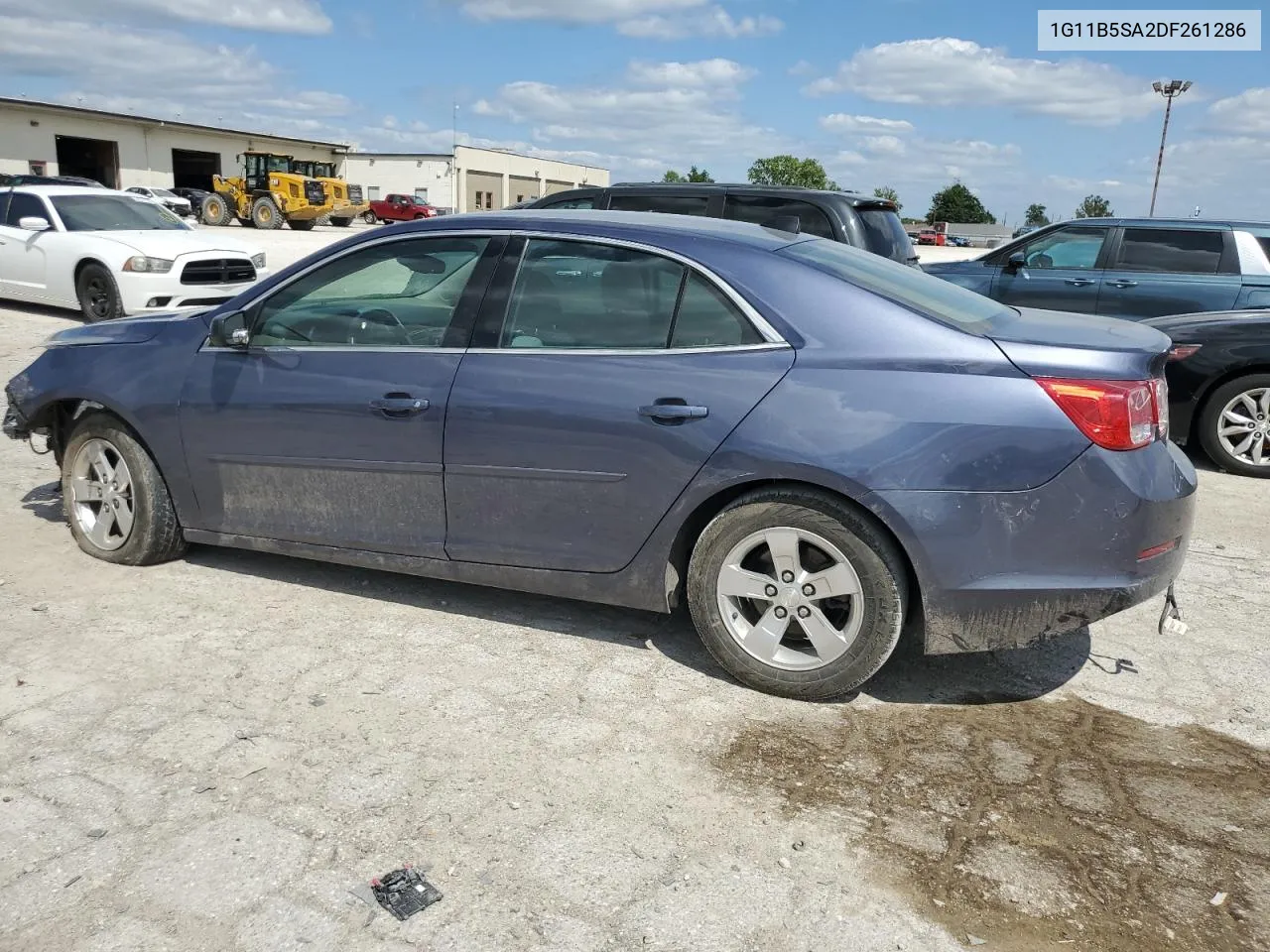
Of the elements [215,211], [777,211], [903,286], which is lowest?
[903,286]

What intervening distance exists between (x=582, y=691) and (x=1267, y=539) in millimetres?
4190

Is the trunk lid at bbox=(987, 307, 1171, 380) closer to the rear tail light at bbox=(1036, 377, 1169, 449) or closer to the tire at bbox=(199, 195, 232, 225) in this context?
the rear tail light at bbox=(1036, 377, 1169, 449)

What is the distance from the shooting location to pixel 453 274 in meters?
4.11

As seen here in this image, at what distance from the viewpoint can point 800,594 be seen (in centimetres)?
354

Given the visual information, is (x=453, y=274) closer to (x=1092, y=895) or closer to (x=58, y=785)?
(x=58, y=785)

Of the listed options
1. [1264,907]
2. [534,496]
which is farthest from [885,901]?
[534,496]

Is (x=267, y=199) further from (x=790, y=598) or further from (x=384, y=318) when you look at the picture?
(x=790, y=598)

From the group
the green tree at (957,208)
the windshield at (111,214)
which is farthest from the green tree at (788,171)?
the windshield at (111,214)

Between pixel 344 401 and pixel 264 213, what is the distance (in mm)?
40336

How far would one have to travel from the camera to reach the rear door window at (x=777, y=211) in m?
8.32

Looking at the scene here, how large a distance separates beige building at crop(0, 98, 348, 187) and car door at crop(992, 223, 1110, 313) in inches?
1954

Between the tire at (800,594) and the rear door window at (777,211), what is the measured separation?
5.14 m

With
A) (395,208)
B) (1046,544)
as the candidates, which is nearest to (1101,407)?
(1046,544)

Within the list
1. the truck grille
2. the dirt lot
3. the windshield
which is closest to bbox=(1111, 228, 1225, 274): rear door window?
the dirt lot
